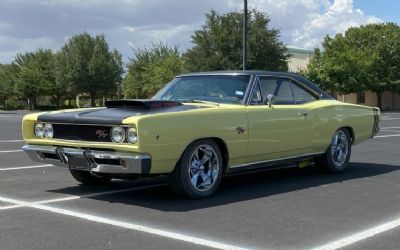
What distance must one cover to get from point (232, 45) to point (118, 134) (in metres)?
A: 35.4

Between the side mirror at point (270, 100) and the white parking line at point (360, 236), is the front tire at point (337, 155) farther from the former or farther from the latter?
the white parking line at point (360, 236)

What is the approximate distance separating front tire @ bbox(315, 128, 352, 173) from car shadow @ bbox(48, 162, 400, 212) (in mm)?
142

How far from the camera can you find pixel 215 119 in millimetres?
6977

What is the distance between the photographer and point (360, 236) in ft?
17.3

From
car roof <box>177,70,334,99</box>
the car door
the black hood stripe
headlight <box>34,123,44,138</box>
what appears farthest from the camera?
car roof <box>177,70,334,99</box>

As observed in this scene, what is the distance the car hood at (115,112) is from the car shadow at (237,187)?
1.01 metres

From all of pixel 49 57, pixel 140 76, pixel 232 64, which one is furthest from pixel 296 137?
pixel 49 57

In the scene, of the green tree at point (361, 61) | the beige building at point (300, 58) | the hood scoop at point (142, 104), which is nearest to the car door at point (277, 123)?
the hood scoop at point (142, 104)

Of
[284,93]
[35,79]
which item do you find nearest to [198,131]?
[284,93]

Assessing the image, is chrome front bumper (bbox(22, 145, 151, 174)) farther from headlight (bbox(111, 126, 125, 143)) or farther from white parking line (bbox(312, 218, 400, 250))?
white parking line (bbox(312, 218, 400, 250))

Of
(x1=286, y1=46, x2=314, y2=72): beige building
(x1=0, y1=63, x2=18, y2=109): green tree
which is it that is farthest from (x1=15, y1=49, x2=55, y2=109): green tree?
(x1=286, y1=46, x2=314, y2=72): beige building

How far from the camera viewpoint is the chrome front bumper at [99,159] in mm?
6238

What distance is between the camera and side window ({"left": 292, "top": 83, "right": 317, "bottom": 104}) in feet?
28.5

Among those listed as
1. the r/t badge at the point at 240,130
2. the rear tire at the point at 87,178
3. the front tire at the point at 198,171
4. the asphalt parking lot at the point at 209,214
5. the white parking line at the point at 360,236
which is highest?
the r/t badge at the point at 240,130
